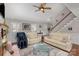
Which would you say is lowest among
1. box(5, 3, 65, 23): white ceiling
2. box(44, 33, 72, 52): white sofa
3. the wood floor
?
the wood floor

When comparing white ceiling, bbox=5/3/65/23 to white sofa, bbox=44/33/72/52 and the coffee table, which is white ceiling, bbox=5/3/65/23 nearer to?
white sofa, bbox=44/33/72/52

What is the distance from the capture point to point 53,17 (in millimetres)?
2680

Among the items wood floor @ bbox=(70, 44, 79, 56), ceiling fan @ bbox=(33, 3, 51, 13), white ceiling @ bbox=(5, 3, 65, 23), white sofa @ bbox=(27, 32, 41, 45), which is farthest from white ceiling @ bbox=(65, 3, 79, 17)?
white sofa @ bbox=(27, 32, 41, 45)

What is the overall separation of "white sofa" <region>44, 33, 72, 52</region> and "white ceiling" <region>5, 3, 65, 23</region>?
0.81ft

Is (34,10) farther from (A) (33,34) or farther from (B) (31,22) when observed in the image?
(A) (33,34)

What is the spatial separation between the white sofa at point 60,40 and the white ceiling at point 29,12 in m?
0.25

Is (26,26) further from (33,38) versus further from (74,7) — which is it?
(74,7)

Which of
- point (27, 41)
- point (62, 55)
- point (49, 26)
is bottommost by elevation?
point (62, 55)

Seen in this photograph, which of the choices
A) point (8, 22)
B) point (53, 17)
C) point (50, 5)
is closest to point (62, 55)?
point (53, 17)

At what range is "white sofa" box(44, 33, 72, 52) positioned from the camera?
268 centimetres

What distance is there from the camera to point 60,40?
2691 mm

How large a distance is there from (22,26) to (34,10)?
30 cm

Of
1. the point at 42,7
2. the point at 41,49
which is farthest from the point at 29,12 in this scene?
the point at 41,49

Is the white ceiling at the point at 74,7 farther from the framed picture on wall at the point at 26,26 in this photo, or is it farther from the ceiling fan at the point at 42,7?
the framed picture on wall at the point at 26,26
